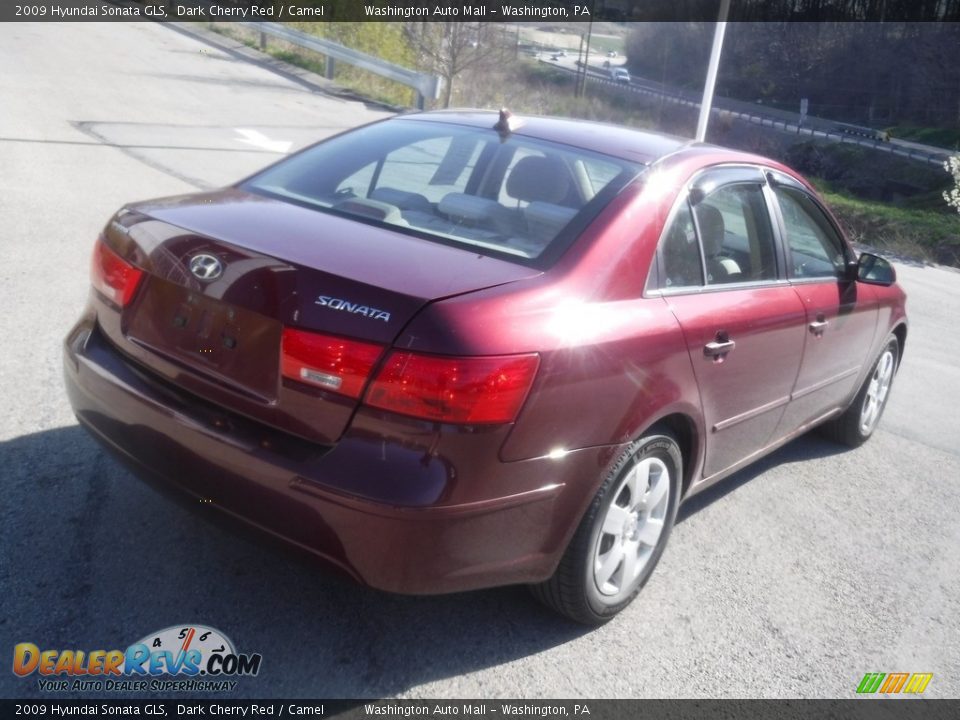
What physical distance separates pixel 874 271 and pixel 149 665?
13.0ft

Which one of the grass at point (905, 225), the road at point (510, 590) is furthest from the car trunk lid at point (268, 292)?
the grass at point (905, 225)

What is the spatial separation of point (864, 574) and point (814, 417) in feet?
3.32

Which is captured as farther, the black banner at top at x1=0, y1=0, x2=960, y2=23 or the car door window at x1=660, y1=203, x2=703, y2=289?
the black banner at top at x1=0, y1=0, x2=960, y2=23

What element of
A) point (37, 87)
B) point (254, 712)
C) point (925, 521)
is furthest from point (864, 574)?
point (37, 87)

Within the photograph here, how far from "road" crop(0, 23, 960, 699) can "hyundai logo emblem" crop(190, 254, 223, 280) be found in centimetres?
83

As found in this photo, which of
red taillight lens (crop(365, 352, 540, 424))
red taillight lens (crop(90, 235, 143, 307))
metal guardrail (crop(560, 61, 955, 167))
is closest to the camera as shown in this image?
red taillight lens (crop(365, 352, 540, 424))

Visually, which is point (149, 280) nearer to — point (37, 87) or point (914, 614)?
point (914, 614)

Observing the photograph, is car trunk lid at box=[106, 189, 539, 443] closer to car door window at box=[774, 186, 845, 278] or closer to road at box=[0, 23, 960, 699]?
road at box=[0, 23, 960, 699]

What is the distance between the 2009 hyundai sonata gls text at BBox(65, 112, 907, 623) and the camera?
109 inches

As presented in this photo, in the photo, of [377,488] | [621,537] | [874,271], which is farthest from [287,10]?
[377,488]

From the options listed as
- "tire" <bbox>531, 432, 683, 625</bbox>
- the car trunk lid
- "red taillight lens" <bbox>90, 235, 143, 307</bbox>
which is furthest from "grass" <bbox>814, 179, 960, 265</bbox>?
"red taillight lens" <bbox>90, 235, 143, 307</bbox>

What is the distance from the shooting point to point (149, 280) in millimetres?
3205

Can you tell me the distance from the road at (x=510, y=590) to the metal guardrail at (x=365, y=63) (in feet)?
38.1

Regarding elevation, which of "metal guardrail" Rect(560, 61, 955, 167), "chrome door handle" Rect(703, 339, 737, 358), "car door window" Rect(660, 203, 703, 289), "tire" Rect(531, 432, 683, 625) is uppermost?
"car door window" Rect(660, 203, 703, 289)
